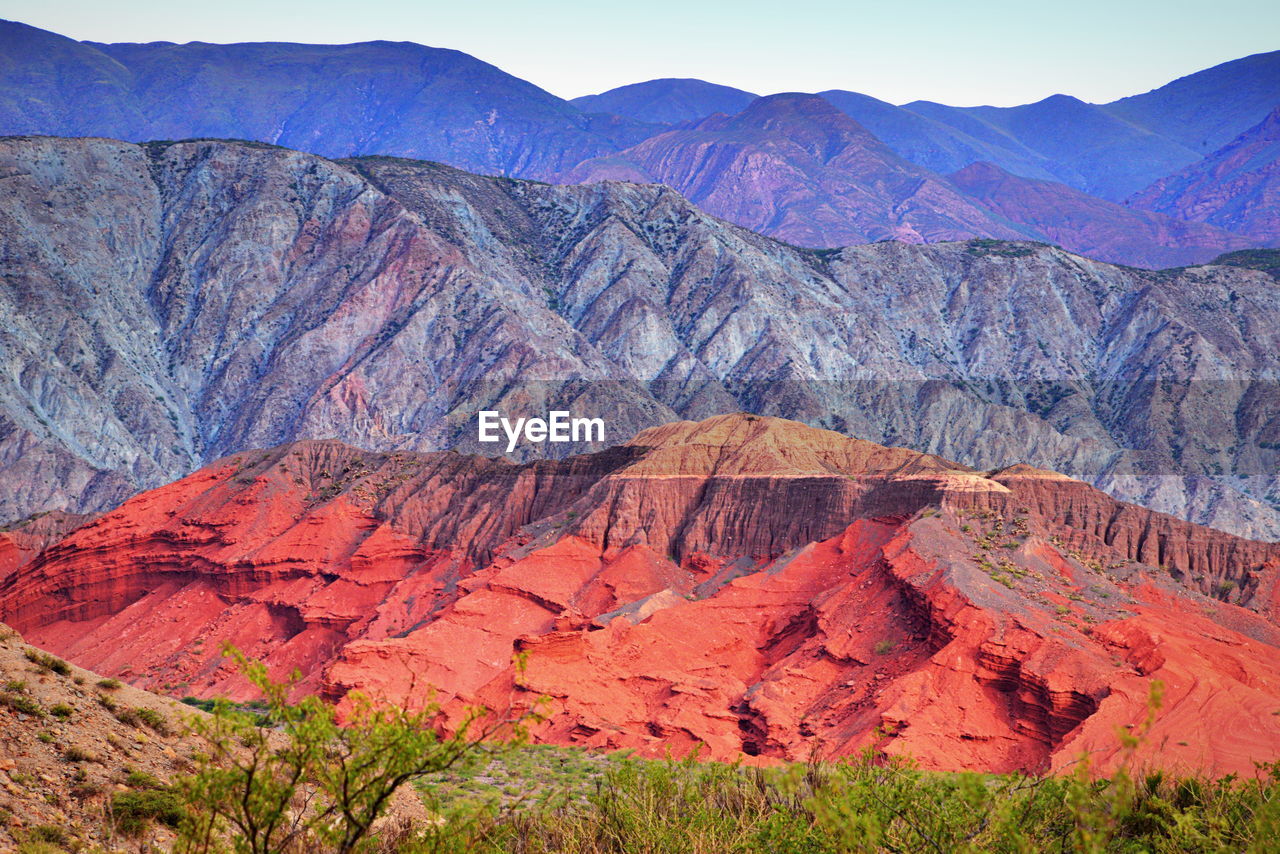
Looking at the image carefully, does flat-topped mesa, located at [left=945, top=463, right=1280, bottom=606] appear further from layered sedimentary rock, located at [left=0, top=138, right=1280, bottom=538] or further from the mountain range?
layered sedimentary rock, located at [left=0, top=138, right=1280, bottom=538]

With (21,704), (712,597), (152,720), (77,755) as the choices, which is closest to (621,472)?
(712,597)

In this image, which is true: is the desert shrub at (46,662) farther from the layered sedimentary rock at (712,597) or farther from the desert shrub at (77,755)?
the layered sedimentary rock at (712,597)

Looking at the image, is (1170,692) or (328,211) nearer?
(1170,692)

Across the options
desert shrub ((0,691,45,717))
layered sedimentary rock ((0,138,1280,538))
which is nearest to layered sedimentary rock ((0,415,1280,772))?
desert shrub ((0,691,45,717))

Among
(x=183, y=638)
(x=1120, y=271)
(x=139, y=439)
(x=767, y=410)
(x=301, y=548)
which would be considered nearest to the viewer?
(x=183, y=638)

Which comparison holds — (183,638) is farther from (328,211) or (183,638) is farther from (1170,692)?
(328,211)

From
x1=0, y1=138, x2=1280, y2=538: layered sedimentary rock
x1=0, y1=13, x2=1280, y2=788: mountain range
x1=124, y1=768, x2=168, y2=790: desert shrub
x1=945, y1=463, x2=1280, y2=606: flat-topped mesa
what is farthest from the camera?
x1=0, y1=138, x2=1280, y2=538: layered sedimentary rock

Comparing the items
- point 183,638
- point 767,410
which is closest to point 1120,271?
point 767,410
